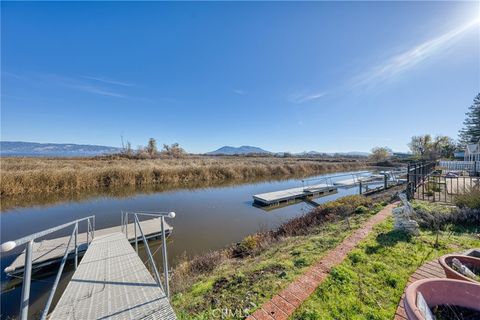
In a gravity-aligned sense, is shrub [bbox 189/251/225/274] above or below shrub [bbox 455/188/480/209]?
below

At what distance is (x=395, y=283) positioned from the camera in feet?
9.28

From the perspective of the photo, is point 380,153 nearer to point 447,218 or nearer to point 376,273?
point 447,218

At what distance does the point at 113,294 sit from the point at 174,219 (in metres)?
7.30

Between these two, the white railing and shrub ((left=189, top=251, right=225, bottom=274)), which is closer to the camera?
shrub ((left=189, top=251, right=225, bottom=274))

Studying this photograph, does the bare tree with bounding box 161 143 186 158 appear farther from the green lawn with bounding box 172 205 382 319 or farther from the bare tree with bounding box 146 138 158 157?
the green lawn with bounding box 172 205 382 319

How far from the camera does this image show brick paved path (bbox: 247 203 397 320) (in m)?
2.39

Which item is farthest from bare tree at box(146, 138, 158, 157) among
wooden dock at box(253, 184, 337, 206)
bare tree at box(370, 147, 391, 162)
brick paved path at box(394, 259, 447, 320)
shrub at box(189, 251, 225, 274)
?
bare tree at box(370, 147, 391, 162)

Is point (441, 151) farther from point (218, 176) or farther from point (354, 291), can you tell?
point (354, 291)

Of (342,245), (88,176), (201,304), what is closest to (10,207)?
(88,176)

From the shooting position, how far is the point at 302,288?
110 inches

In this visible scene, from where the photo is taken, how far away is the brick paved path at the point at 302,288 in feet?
7.84

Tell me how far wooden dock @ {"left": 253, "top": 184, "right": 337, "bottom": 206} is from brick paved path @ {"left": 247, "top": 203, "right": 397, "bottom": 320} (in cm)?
786

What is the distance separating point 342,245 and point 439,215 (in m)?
3.20

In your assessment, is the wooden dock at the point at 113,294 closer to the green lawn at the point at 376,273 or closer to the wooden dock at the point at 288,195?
the green lawn at the point at 376,273
